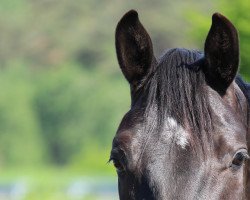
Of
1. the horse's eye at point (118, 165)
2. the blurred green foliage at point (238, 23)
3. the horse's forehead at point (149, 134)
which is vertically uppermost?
the blurred green foliage at point (238, 23)

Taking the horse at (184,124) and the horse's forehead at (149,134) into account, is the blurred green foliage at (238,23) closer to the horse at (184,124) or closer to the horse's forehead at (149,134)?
the horse at (184,124)

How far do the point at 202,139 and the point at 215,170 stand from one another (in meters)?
0.15

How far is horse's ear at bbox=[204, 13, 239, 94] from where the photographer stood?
14.9 feet

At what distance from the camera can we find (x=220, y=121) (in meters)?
4.43

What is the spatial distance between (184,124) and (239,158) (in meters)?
0.30

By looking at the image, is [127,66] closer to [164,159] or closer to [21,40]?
[164,159]

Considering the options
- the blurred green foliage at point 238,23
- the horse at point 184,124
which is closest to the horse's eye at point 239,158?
the horse at point 184,124

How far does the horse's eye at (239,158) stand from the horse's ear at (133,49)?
2.20ft

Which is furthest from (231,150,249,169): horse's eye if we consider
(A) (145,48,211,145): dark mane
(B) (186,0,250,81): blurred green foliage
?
(B) (186,0,250,81): blurred green foliage

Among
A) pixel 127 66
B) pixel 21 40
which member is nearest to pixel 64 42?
pixel 21 40

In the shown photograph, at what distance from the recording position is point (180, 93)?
4.46 metres

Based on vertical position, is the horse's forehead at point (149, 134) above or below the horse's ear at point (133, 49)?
below

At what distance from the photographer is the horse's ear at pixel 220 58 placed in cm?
455

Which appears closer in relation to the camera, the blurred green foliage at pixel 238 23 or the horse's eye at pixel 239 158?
the horse's eye at pixel 239 158
